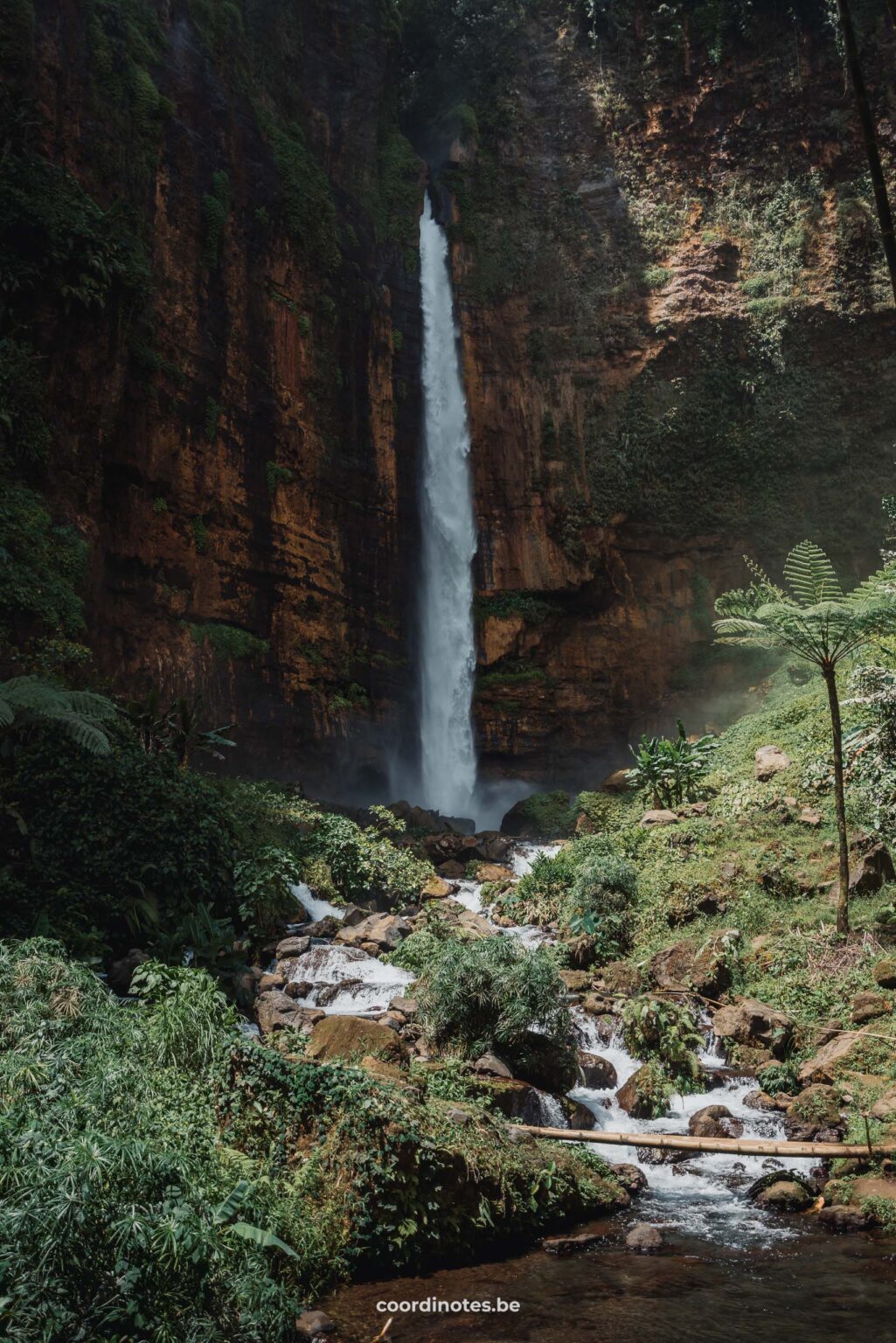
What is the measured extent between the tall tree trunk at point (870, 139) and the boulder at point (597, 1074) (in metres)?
6.40

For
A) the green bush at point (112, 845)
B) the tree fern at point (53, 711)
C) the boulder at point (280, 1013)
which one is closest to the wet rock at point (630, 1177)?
the boulder at point (280, 1013)

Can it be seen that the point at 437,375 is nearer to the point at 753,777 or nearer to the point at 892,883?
the point at 753,777

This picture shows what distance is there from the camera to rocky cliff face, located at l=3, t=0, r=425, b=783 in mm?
17188

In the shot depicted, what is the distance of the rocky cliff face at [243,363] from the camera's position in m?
17.2

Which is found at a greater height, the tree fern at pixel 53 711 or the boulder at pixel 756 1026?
the tree fern at pixel 53 711

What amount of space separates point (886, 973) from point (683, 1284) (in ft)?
14.6

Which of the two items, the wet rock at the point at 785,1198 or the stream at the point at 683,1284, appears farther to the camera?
the wet rock at the point at 785,1198

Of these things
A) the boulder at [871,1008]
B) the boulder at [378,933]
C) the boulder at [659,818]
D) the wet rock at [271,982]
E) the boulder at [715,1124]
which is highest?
the boulder at [659,818]

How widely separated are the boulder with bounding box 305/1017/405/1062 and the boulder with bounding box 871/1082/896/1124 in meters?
3.37

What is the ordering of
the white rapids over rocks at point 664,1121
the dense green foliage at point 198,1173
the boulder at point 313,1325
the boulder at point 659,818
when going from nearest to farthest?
the dense green foliage at point 198,1173, the boulder at point 313,1325, the white rapids over rocks at point 664,1121, the boulder at point 659,818

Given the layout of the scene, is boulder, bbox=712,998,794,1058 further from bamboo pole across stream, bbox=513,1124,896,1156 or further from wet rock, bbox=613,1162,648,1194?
wet rock, bbox=613,1162,648,1194

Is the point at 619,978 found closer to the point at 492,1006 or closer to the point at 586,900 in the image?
the point at 586,900

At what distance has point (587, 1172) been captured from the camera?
5.84 metres

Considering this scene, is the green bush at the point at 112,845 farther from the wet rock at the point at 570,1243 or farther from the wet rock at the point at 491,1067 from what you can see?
the wet rock at the point at 570,1243
